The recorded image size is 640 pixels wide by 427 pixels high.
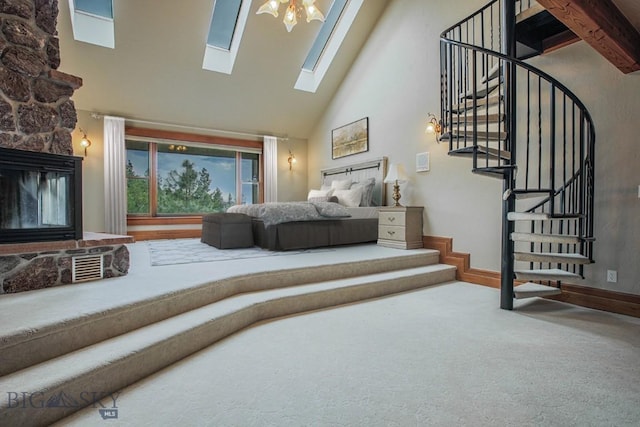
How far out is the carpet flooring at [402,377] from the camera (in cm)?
142

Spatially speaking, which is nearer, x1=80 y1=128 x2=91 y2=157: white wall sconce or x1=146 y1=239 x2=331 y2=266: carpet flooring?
x1=146 y1=239 x2=331 y2=266: carpet flooring

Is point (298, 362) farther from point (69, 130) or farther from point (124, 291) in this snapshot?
point (69, 130)

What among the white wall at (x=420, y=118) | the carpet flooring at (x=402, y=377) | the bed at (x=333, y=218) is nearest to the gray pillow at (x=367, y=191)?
the bed at (x=333, y=218)

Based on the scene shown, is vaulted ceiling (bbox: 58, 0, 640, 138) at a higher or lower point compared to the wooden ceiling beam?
higher

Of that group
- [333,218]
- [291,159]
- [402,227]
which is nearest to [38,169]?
[333,218]

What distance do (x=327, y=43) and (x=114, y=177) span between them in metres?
4.64

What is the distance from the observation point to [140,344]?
1742 mm

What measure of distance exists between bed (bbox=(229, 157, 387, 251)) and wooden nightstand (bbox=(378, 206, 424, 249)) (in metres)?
0.34

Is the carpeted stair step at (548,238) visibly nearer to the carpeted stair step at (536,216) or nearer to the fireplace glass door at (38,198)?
the carpeted stair step at (536,216)

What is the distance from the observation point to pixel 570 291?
3.12m

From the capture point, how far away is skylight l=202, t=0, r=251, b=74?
5.05 m

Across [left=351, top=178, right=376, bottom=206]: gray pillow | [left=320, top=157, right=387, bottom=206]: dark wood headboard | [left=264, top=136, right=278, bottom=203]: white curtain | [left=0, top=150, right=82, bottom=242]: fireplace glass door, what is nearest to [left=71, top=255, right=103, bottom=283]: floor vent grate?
[left=0, top=150, right=82, bottom=242]: fireplace glass door

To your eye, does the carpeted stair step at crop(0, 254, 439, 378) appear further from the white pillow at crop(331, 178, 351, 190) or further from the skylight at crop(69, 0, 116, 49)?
the skylight at crop(69, 0, 116, 49)

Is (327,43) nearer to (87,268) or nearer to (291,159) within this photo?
(291,159)
